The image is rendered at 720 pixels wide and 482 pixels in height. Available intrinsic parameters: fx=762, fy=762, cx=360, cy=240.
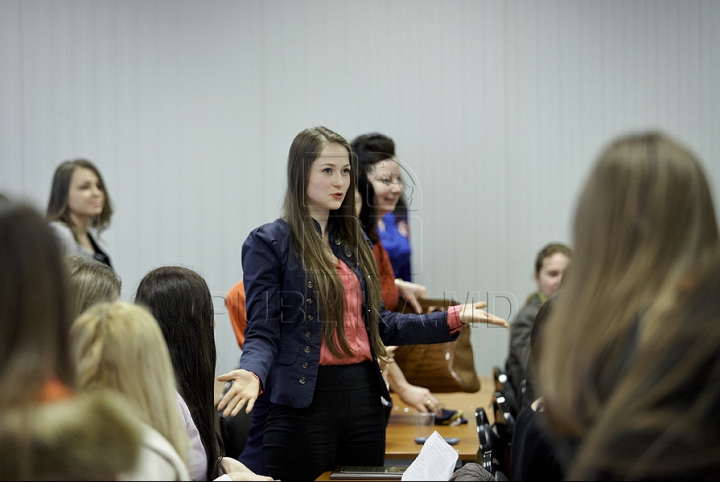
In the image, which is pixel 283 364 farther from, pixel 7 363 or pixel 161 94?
pixel 161 94

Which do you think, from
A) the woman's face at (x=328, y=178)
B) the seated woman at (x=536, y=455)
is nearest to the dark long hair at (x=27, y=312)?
the seated woman at (x=536, y=455)

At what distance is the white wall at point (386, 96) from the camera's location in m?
5.30

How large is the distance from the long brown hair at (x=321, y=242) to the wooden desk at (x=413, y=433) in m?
0.54

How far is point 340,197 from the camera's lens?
2543 mm

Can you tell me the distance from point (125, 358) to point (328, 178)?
4.11 feet

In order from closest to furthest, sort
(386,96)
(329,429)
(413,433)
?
(329,429) → (413,433) → (386,96)

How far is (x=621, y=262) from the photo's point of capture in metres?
1.24

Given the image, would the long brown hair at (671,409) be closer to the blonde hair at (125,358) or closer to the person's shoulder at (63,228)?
the blonde hair at (125,358)

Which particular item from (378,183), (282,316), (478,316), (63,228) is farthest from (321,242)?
(63,228)

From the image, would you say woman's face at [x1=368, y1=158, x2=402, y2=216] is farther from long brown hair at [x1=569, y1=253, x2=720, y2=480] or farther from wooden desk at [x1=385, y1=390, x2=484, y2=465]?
long brown hair at [x1=569, y1=253, x2=720, y2=480]

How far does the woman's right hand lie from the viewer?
1999mm

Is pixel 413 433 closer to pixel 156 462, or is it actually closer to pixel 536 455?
pixel 536 455

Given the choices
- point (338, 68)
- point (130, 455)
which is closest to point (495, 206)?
point (338, 68)

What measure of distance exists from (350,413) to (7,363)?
1431mm
